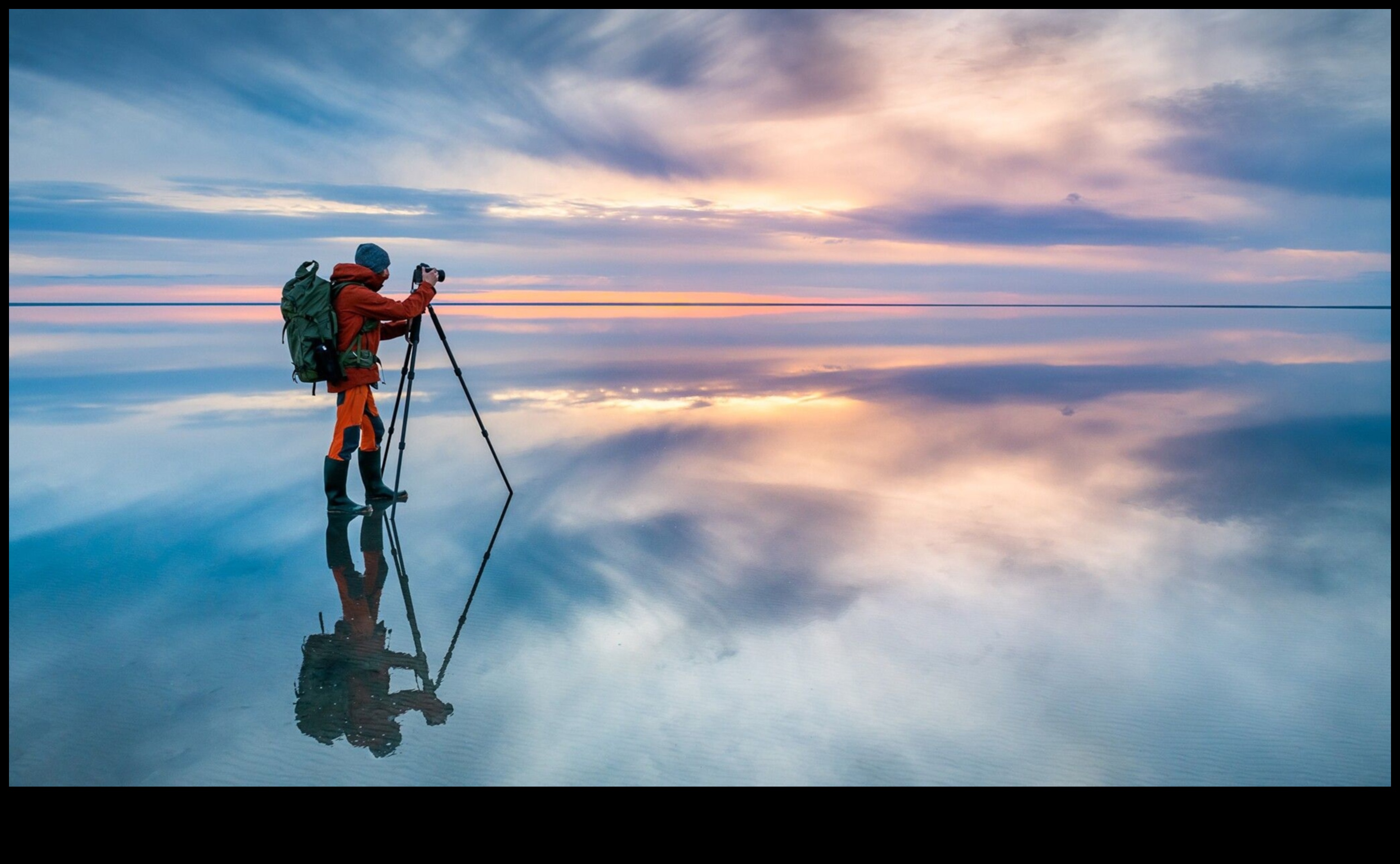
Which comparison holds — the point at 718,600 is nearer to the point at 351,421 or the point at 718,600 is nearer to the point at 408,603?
the point at 408,603

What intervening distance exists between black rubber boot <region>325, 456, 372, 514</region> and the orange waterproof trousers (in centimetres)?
5

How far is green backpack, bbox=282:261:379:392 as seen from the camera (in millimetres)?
7430

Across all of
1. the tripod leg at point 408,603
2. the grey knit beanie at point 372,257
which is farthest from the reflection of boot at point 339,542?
the grey knit beanie at point 372,257

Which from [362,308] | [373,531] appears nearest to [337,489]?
[373,531]

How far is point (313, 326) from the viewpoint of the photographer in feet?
24.4

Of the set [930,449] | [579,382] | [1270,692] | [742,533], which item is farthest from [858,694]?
[579,382]

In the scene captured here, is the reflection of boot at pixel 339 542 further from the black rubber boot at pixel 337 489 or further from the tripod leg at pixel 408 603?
the tripod leg at pixel 408 603

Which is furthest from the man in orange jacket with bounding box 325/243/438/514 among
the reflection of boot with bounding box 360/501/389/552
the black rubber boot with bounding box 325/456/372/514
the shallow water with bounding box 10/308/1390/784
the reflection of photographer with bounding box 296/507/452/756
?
the reflection of photographer with bounding box 296/507/452/756

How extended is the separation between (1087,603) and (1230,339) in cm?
2555

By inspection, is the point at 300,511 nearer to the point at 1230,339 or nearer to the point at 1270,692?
the point at 1270,692

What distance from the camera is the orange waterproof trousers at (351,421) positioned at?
7805mm

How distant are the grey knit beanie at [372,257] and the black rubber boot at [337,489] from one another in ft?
5.49

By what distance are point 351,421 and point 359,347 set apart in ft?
2.07

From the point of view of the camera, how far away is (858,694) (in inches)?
177
